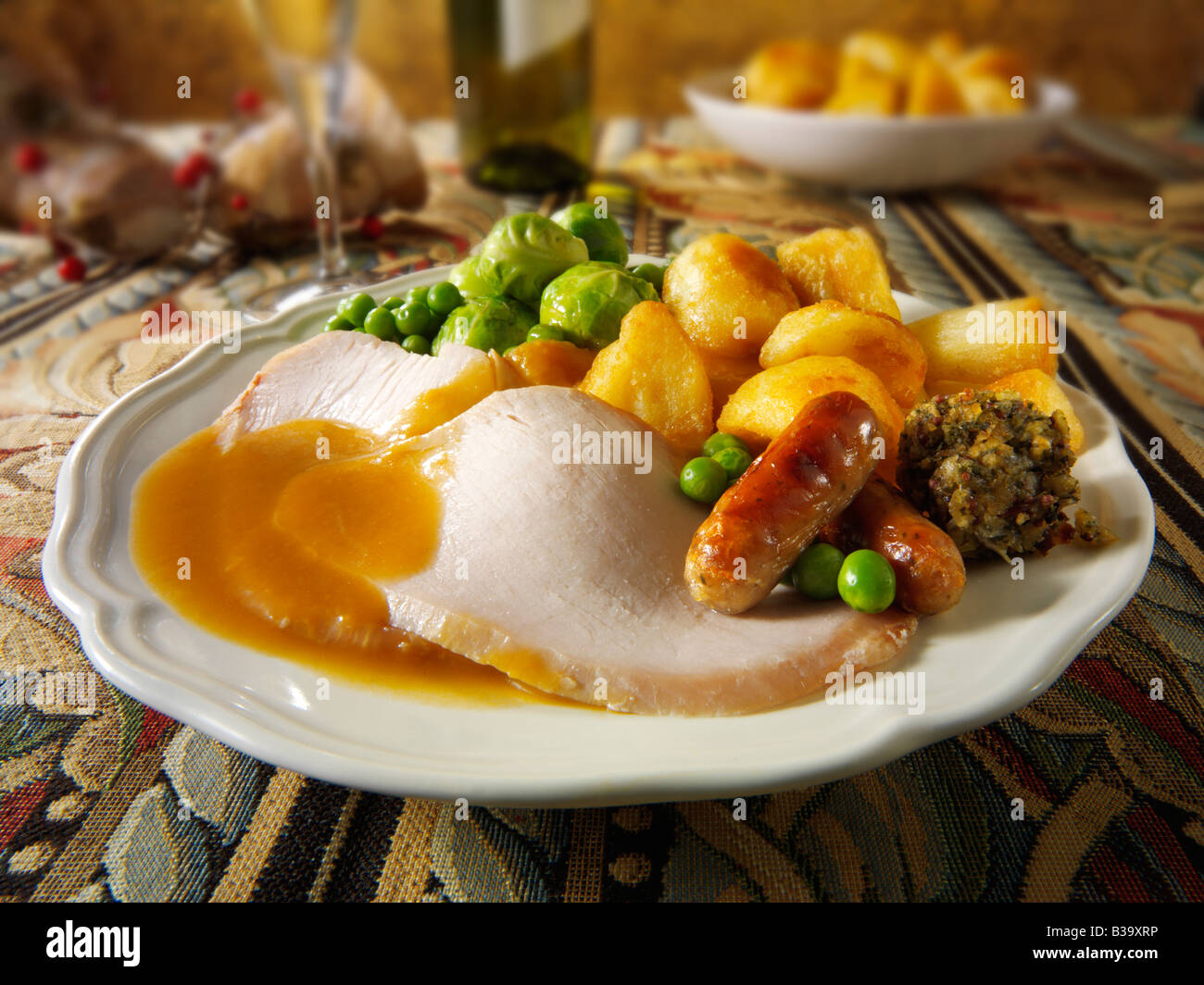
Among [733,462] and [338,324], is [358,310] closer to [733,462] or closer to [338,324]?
[338,324]

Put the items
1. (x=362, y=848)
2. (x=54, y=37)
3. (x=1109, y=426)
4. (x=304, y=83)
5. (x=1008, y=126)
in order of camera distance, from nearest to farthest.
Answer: (x=362, y=848), (x=1109, y=426), (x=304, y=83), (x=1008, y=126), (x=54, y=37)

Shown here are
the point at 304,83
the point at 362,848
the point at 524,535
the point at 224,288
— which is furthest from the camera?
the point at 224,288

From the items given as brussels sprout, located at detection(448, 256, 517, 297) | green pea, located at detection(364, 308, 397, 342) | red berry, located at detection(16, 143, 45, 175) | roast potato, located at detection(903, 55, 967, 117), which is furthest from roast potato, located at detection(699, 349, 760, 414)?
red berry, located at detection(16, 143, 45, 175)

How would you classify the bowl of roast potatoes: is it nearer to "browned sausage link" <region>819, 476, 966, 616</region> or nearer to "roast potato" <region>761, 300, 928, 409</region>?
"roast potato" <region>761, 300, 928, 409</region>

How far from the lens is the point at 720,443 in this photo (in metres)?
2.06

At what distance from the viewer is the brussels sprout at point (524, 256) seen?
264 centimetres

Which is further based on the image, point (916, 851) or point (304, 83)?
point (304, 83)

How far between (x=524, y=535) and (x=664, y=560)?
0.90ft

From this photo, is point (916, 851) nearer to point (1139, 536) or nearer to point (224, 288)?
point (1139, 536)

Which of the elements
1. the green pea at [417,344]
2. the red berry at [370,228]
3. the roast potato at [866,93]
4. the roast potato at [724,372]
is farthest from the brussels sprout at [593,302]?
the roast potato at [866,93]

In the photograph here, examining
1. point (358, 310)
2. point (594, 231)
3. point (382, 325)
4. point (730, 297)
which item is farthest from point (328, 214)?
point (730, 297)

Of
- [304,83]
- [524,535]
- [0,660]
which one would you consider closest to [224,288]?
[304,83]

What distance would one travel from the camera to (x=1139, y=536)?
1.86m

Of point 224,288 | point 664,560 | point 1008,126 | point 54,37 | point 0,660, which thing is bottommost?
point 0,660
